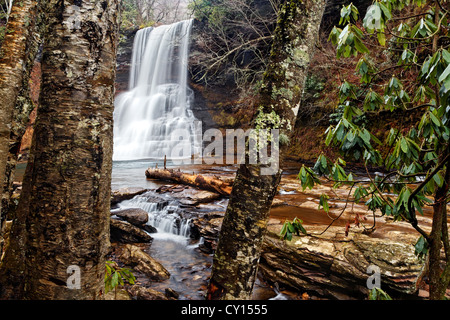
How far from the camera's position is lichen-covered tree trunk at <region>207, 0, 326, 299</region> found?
153cm

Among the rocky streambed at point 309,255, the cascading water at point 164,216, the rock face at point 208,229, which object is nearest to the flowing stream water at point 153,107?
the cascading water at point 164,216

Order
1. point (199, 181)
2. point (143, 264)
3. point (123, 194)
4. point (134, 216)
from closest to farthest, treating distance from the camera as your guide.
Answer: point (143, 264) → point (134, 216) → point (123, 194) → point (199, 181)

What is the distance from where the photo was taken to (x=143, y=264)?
382 cm

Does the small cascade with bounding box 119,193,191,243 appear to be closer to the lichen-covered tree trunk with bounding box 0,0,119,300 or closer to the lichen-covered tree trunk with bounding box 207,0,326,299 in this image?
the lichen-covered tree trunk with bounding box 207,0,326,299

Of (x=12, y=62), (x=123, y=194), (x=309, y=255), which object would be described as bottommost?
(x=309, y=255)

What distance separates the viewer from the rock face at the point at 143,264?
3.70 metres

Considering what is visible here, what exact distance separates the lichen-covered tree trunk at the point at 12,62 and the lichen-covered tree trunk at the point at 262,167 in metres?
1.57

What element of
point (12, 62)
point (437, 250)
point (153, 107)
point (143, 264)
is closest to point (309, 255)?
point (437, 250)

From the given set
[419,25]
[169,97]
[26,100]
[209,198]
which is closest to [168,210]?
[209,198]

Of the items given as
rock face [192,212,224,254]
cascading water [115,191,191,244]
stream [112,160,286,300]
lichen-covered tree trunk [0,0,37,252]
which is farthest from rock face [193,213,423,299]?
lichen-covered tree trunk [0,0,37,252]

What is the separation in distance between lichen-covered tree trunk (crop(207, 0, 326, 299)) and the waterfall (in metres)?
14.8

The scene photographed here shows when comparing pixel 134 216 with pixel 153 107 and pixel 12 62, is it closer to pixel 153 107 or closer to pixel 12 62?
pixel 12 62

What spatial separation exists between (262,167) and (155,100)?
1896cm

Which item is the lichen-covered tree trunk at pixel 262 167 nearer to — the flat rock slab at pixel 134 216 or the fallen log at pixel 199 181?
the flat rock slab at pixel 134 216
